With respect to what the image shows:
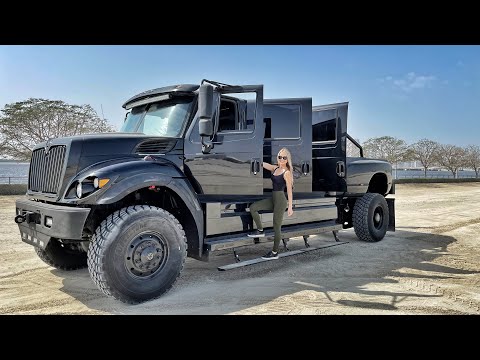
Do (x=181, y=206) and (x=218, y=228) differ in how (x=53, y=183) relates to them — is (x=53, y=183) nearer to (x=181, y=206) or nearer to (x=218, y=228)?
(x=181, y=206)

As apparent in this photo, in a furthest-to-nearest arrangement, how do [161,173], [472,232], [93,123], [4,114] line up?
1. [93,123]
2. [4,114]
3. [472,232]
4. [161,173]

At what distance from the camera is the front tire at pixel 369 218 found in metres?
7.60

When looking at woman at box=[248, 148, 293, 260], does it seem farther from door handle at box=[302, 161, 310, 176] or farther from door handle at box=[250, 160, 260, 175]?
door handle at box=[302, 161, 310, 176]

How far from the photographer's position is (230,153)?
5.17 meters

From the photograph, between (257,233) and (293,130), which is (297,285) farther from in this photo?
(293,130)

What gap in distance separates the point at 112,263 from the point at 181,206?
1217 millimetres

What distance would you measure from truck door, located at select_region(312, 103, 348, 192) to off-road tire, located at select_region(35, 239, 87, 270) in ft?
15.0

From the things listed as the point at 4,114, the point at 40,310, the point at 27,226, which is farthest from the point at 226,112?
the point at 4,114

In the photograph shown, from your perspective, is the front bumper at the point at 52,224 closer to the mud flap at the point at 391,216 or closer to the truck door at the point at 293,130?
the truck door at the point at 293,130

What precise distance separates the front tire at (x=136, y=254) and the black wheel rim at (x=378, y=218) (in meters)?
5.22

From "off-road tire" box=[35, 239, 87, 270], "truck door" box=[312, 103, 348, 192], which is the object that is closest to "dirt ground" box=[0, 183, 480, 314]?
"off-road tire" box=[35, 239, 87, 270]

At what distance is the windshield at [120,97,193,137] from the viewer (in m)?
5.05

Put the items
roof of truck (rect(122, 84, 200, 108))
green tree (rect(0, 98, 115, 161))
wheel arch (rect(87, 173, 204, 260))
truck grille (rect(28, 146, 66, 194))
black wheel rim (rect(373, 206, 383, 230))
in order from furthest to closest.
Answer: green tree (rect(0, 98, 115, 161)) < black wheel rim (rect(373, 206, 383, 230)) < roof of truck (rect(122, 84, 200, 108)) < truck grille (rect(28, 146, 66, 194)) < wheel arch (rect(87, 173, 204, 260))

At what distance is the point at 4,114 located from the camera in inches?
984
